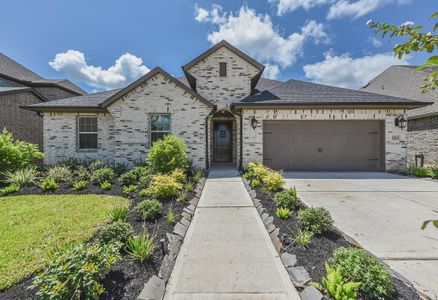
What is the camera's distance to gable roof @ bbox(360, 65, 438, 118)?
12.7 metres

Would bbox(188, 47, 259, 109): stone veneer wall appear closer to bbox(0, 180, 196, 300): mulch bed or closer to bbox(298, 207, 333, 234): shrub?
bbox(298, 207, 333, 234): shrub

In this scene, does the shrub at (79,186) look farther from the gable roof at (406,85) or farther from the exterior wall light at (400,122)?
the gable roof at (406,85)

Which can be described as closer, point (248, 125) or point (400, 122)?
point (400, 122)

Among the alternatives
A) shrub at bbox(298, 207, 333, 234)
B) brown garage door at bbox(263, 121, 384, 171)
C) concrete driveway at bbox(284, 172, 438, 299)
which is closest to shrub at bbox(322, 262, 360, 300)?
concrete driveway at bbox(284, 172, 438, 299)

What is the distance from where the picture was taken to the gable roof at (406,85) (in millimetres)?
12723

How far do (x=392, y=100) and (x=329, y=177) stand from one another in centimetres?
504

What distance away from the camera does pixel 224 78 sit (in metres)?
11.1

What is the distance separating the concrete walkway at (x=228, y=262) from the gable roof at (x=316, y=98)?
20.7 feet

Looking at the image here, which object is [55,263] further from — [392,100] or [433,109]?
[433,109]

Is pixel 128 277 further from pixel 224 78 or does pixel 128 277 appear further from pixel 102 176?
pixel 224 78

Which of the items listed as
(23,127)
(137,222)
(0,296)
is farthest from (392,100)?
(23,127)

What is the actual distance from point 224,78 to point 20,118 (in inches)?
475

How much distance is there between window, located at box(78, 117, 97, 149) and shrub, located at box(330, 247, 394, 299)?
35.9ft

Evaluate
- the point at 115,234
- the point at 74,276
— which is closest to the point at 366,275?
the point at 74,276
